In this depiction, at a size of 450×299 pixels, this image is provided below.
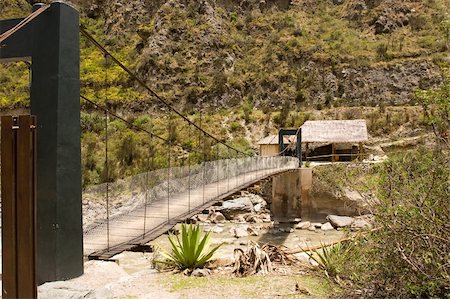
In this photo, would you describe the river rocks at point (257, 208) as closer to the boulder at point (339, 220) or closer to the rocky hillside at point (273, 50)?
the boulder at point (339, 220)

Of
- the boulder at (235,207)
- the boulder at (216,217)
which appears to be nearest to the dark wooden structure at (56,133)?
the boulder at (216,217)

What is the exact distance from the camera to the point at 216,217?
14320 millimetres

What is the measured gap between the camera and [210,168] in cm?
828

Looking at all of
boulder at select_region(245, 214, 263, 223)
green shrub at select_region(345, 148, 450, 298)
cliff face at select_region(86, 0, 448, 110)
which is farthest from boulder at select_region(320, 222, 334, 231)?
cliff face at select_region(86, 0, 448, 110)

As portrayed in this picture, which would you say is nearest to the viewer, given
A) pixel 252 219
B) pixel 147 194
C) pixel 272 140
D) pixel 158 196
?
pixel 147 194

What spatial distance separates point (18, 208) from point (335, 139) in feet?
54.9

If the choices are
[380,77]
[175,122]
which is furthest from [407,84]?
[175,122]

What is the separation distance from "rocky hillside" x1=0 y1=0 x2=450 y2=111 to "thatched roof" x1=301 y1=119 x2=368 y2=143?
5212 millimetres

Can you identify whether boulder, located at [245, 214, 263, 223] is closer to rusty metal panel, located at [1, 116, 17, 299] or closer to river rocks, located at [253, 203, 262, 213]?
river rocks, located at [253, 203, 262, 213]

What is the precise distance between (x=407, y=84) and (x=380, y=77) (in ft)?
4.81

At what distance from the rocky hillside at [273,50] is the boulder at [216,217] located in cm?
1068

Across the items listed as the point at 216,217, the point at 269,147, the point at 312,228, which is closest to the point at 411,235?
the point at 312,228

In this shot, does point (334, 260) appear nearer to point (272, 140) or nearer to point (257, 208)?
point (257, 208)

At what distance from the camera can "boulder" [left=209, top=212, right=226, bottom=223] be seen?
1423cm
